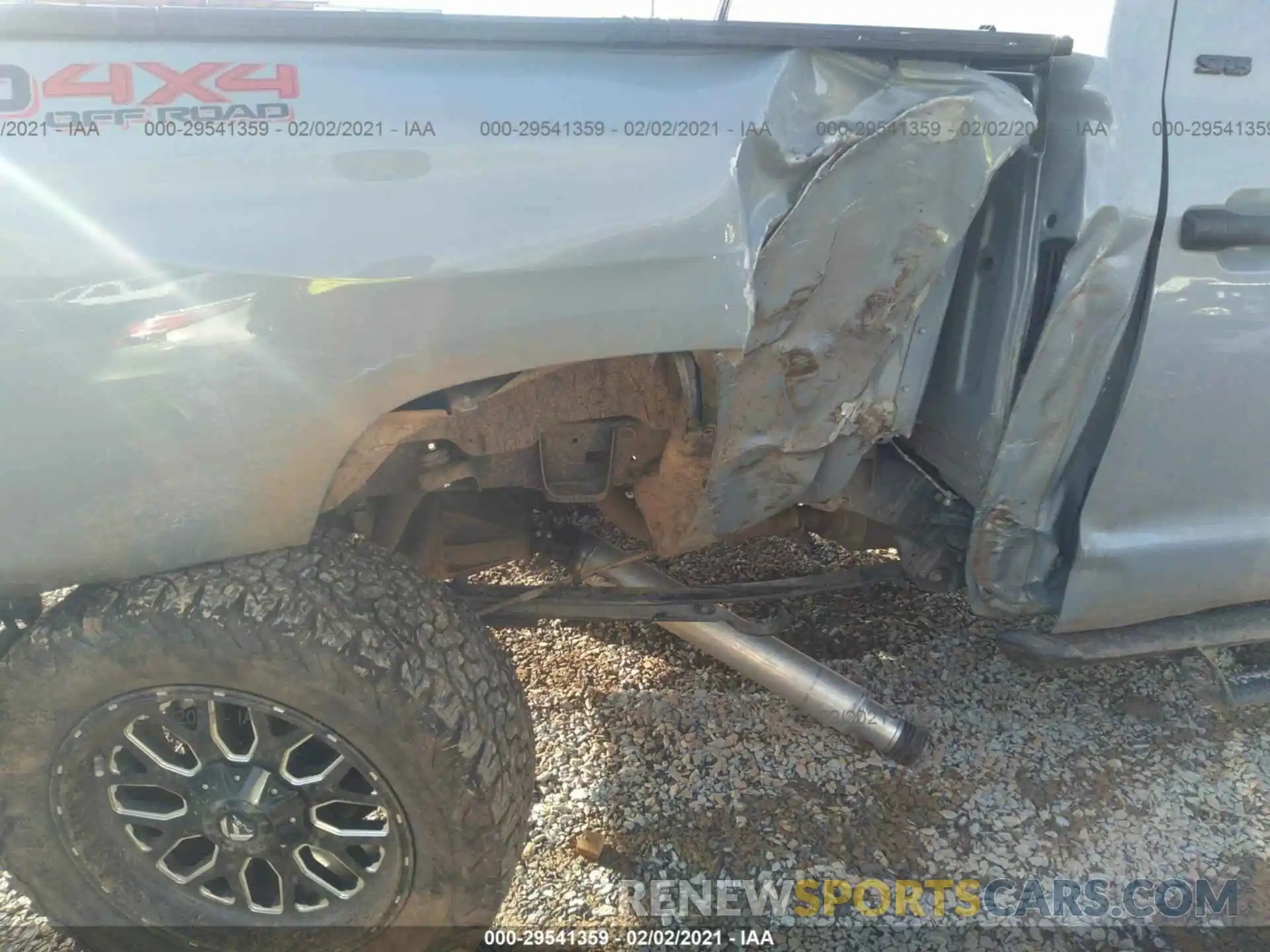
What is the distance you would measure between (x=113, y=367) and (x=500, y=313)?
0.61 m

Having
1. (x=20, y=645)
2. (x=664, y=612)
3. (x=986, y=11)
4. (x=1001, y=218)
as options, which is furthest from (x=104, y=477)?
(x=986, y=11)

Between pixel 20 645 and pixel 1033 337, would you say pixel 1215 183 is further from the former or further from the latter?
pixel 20 645

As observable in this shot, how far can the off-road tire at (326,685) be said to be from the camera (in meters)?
1.56

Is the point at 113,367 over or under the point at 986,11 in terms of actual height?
under

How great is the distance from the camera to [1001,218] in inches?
70.6

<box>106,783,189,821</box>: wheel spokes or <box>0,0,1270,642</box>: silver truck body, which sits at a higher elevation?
<box>0,0,1270,642</box>: silver truck body

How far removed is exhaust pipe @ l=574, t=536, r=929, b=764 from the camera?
236 centimetres

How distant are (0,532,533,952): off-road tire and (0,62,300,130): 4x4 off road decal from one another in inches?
30.1

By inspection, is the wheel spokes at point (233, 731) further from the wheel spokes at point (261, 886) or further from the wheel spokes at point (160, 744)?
the wheel spokes at point (261, 886)

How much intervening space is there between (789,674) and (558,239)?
4.79 ft

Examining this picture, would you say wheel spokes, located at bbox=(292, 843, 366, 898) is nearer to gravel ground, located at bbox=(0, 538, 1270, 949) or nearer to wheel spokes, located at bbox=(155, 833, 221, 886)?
wheel spokes, located at bbox=(155, 833, 221, 886)

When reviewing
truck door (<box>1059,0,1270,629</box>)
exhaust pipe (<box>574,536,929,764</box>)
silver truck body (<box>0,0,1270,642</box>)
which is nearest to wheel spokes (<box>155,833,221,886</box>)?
silver truck body (<box>0,0,1270,642</box>)

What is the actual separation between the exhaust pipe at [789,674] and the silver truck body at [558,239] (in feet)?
2.23

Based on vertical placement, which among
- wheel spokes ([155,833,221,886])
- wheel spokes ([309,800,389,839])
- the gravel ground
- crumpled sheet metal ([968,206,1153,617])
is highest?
crumpled sheet metal ([968,206,1153,617])
